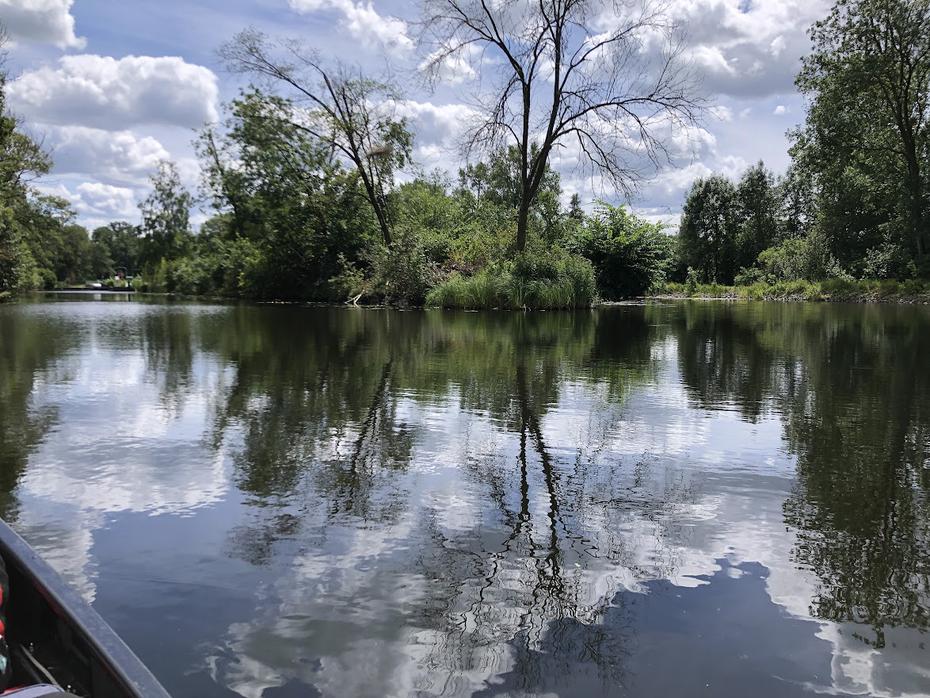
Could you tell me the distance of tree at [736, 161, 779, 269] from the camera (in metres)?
61.4

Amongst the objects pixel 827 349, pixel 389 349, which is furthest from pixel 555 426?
pixel 827 349

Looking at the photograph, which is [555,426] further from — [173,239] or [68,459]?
[173,239]

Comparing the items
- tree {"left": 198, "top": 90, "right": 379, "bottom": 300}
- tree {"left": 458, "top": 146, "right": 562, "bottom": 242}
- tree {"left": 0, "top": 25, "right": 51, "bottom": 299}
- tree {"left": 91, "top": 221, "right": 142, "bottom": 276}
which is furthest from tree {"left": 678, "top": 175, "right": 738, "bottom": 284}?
tree {"left": 91, "top": 221, "right": 142, "bottom": 276}

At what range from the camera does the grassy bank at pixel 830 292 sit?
3512cm

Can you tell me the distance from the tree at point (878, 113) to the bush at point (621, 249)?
39.5 ft

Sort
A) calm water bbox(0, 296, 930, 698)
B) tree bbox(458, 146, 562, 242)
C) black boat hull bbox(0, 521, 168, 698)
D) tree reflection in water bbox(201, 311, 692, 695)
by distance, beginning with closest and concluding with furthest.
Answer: black boat hull bbox(0, 521, 168, 698), calm water bbox(0, 296, 930, 698), tree reflection in water bbox(201, 311, 692, 695), tree bbox(458, 146, 562, 242)

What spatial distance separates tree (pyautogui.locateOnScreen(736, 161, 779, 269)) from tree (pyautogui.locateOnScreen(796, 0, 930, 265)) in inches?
785

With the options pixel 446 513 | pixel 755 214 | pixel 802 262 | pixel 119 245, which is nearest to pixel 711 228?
pixel 755 214

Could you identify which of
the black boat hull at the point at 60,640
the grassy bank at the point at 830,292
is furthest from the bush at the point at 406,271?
the black boat hull at the point at 60,640

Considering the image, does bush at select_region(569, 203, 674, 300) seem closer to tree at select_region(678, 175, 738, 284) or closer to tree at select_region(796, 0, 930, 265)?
tree at select_region(796, 0, 930, 265)

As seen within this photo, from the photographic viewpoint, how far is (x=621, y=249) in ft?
117

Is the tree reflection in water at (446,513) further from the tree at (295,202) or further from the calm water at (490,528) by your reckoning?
the tree at (295,202)

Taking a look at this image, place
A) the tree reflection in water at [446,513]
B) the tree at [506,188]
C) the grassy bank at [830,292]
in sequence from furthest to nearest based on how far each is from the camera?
1. the tree at [506,188]
2. the grassy bank at [830,292]
3. the tree reflection in water at [446,513]

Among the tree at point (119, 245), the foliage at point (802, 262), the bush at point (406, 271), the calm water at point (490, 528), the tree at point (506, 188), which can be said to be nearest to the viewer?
the calm water at point (490, 528)
